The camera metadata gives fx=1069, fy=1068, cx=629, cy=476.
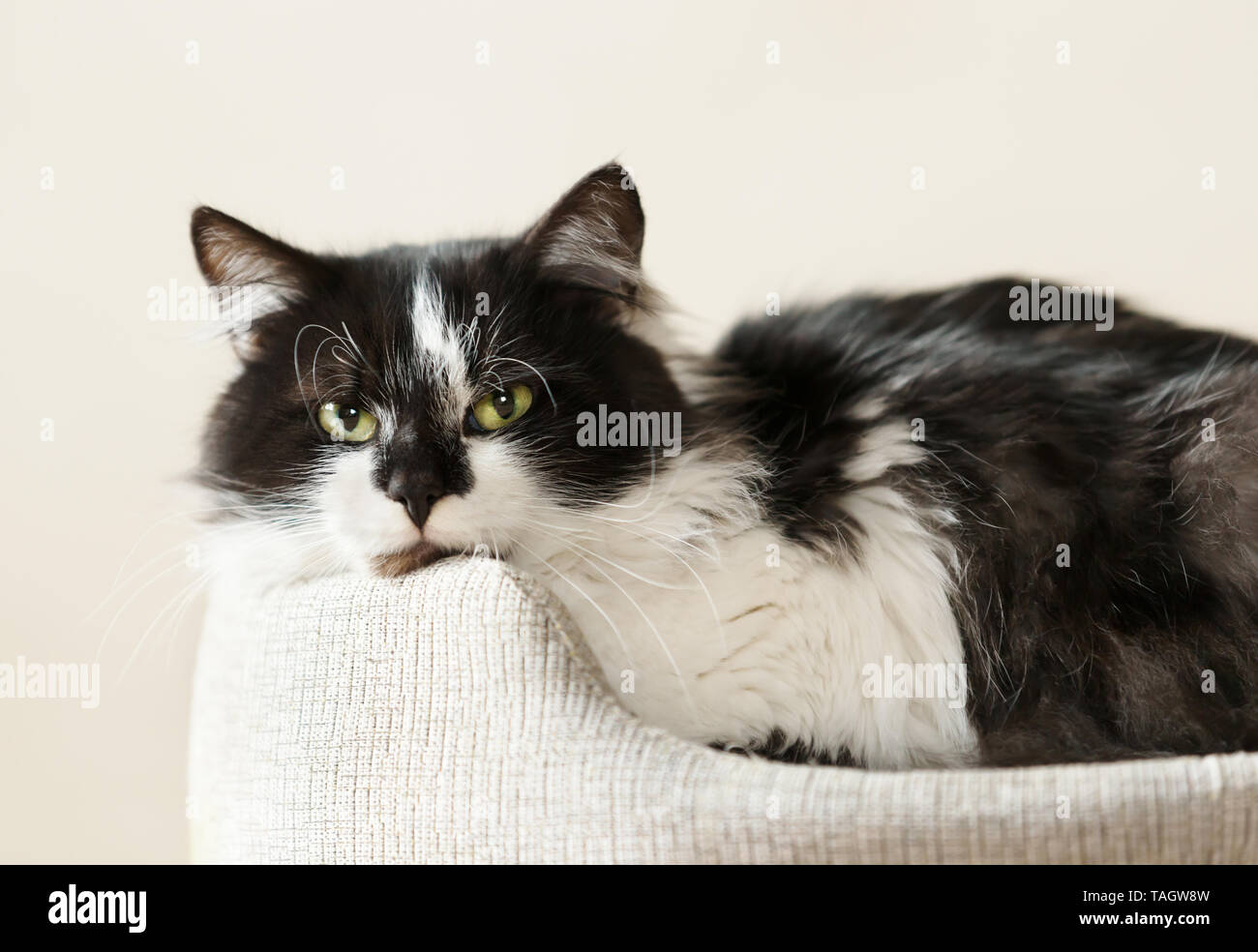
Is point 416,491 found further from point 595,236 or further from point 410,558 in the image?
point 595,236

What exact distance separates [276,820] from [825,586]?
29.7 inches

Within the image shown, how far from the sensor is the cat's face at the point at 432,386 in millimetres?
1317

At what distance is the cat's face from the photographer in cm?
132

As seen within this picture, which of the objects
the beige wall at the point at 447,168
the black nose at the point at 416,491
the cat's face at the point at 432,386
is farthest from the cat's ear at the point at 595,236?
the beige wall at the point at 447,168

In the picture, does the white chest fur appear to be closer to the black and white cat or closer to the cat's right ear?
the black and white cat

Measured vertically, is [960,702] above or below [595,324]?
below

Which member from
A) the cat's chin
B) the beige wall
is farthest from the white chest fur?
→ the beige wall

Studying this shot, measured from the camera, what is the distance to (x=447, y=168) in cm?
269

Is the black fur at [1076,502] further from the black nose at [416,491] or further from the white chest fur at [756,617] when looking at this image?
the black nose at [416,491]

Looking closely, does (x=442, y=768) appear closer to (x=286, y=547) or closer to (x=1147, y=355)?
(x=286, y=547)

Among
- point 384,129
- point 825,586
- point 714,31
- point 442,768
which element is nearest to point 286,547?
point 442,768

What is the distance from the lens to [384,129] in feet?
8.72

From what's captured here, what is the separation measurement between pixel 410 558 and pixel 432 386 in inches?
8.6
